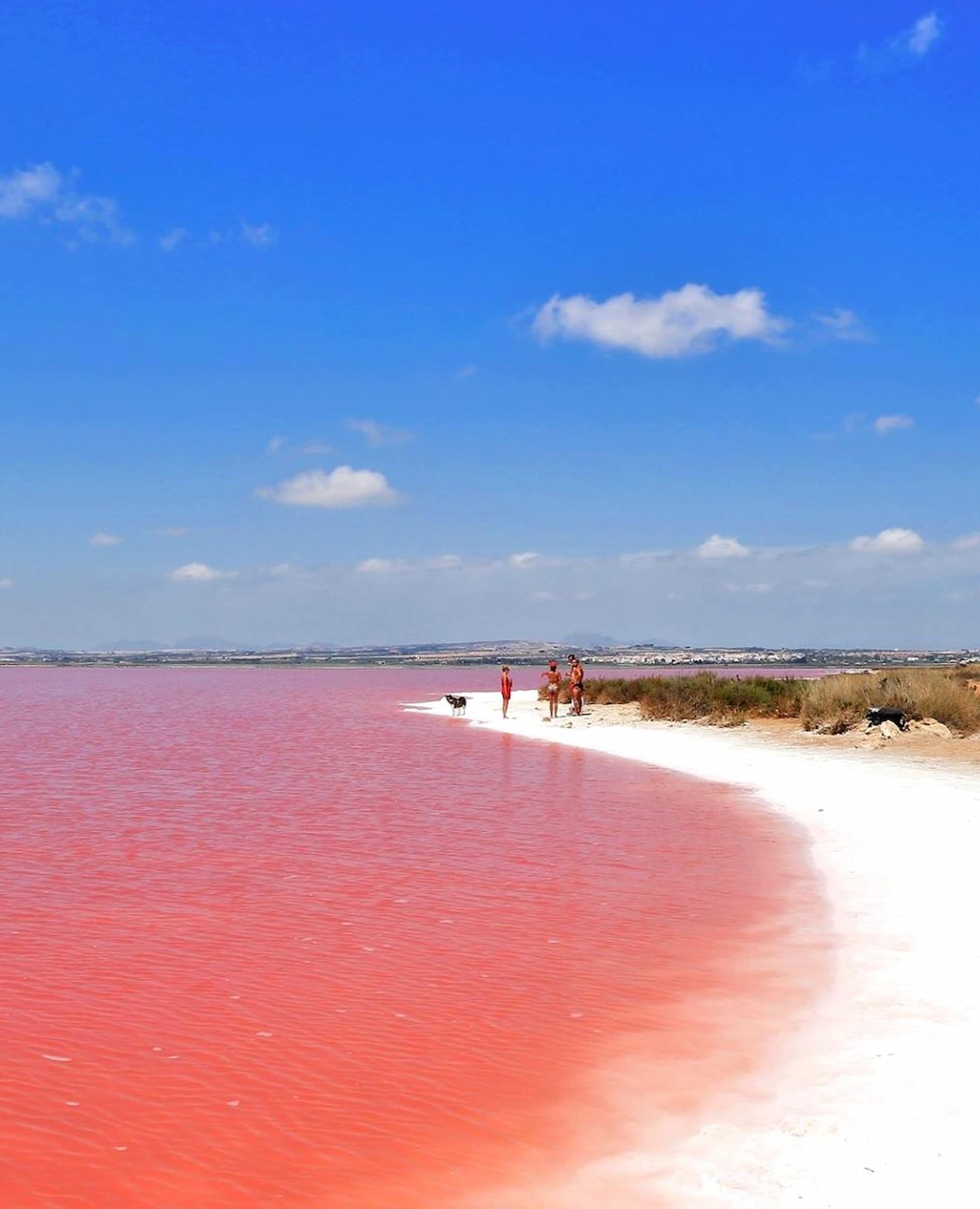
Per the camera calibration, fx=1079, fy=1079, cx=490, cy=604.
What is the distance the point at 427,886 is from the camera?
10719mm

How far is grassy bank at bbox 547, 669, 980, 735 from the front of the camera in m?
26.4

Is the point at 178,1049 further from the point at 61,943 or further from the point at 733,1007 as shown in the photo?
the point at 733,1007

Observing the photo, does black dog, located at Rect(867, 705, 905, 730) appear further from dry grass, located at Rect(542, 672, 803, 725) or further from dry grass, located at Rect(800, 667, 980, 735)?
dry grass, located at Rect(542, 672, 803, 725)

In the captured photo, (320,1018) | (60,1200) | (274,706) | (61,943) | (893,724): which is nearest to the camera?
(60,1200)

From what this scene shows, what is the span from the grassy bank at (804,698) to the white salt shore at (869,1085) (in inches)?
556

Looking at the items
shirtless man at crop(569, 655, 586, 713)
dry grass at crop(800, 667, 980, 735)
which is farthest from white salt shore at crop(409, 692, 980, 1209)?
shirtless man at crop(569, 655, 586, 713)

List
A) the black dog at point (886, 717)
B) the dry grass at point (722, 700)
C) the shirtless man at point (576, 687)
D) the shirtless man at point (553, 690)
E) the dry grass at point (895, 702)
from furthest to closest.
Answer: the shirtless man at point (553, 690)
the shirtless man at point (576, 687)
the dry grass at point (722, 700)
the dry grass at point (895, 702)
the black dog at point (886, 717)

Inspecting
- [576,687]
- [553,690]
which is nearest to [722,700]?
[576,687]

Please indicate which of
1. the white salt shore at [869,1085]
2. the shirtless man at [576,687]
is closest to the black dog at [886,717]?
the shirtless man at [576,687]

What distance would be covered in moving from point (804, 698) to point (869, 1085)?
2518 centimetres

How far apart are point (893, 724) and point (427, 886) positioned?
56.5ft

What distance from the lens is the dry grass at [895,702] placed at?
26.1 metres

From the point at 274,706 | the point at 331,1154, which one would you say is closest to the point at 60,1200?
the point at 331,1154

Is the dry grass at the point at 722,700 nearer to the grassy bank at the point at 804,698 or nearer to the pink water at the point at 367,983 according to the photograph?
the grassy bank at the point at 804,698
